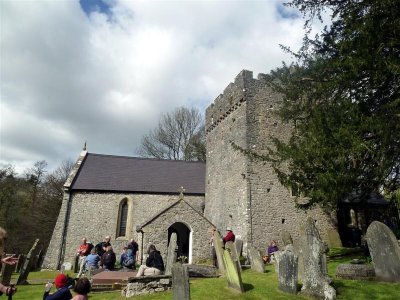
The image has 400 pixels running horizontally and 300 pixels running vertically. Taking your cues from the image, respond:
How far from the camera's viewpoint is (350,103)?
9633 millimetres

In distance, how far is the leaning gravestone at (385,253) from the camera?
8523 millimetres

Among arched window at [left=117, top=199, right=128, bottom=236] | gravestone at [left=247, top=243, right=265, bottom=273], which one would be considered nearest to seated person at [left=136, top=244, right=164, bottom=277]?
gravestone at [left=247, top=243, right=265, bottom=273]

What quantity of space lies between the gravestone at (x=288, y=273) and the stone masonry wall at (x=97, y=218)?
13718 mm

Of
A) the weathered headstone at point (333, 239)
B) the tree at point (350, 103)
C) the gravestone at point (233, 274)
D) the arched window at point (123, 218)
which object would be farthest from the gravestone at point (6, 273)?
the weathered headstone at point (333, 239)

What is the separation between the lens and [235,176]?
1964 cm

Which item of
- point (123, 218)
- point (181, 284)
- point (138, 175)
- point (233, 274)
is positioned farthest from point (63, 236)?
point (181, 284)

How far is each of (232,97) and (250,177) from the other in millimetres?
5890

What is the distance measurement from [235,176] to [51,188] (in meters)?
27.2

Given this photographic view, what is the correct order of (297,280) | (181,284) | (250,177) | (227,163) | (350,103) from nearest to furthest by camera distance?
(181,284)
(297,280)
(350,103)
(250,177)
(227,163)

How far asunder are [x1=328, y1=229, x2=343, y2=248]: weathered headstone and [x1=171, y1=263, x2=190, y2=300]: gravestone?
1516 centimetres

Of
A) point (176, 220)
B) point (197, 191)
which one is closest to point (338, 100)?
point (176, 220)

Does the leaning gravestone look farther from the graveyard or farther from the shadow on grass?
the shadow on grass

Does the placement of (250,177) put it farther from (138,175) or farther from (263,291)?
(138,175)

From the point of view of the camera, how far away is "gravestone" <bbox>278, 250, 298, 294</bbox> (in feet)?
26.6
